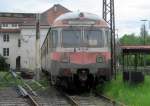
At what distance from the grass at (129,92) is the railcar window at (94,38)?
1.92m

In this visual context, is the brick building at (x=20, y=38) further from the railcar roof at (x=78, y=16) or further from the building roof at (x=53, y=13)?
the railcar roof at (x=78, y=16)

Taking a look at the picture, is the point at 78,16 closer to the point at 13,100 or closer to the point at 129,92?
the point at 129,92

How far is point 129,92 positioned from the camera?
19.1 meters

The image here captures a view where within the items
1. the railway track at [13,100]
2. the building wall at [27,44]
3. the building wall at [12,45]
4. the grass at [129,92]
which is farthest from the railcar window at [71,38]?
the building wall at [12,45]

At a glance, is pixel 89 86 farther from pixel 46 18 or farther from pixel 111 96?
pixel 46 18

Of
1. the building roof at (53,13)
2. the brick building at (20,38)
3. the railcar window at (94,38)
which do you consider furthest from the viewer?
the building roof at (53,13)

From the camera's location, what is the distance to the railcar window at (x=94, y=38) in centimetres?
2036

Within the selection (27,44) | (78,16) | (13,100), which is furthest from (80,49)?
(27,44)

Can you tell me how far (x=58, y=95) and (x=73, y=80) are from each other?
0.92 m

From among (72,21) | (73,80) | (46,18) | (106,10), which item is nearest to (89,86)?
(73,80)

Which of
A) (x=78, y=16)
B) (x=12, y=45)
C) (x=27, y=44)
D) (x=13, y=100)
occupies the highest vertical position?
(x=78, y=16)

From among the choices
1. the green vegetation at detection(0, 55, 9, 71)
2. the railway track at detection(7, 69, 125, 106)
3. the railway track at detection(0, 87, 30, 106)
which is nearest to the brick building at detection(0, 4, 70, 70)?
the green vegetation at detection(0, 55, 9, 71)

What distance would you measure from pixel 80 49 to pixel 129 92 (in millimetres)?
2644

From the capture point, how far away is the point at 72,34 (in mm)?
20453
